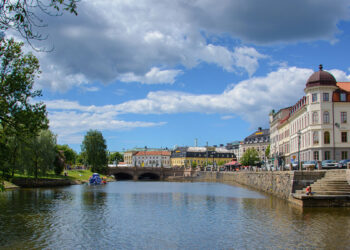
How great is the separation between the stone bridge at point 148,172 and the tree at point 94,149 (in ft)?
49.5

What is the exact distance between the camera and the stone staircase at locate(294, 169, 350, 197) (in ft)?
114

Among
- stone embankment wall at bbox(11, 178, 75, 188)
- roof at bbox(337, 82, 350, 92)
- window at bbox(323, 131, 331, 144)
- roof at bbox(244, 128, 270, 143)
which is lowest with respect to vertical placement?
stone embankment wall at bbox(11, 178, 75, 188)

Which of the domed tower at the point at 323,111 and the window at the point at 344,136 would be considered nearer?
the window at the point at 344,136

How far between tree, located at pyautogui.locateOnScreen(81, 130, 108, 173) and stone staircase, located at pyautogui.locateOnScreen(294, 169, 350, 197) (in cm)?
8695

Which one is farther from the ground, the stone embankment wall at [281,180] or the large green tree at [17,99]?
the large green tree at [17,99]

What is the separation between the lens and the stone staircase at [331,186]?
34656 mm

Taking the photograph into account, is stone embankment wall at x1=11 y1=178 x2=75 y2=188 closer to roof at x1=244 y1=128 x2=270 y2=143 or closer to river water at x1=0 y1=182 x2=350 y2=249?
river water at x1=0 y1=182 x2=350 y2=249

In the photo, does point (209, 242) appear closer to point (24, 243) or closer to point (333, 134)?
point (24, 243)

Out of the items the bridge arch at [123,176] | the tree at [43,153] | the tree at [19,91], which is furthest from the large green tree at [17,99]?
the bridge arch at [123,176]

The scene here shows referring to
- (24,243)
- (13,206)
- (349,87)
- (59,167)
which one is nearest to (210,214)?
(24,243)

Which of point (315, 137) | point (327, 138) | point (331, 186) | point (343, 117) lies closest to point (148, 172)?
point (315, 137)

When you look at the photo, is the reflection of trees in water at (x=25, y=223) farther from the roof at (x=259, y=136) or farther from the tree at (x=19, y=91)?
the roof at (x=259, y=136)

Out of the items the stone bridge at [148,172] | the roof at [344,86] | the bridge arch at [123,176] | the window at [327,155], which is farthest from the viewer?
the bridge arch at [123,176]

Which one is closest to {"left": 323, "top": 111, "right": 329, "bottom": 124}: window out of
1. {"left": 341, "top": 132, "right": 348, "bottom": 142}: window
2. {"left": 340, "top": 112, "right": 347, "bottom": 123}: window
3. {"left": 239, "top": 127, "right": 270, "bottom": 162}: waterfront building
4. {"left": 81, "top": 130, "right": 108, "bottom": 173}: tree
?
{"left": 340, "top": 112, "right": 347, "bottom": 123}: window
